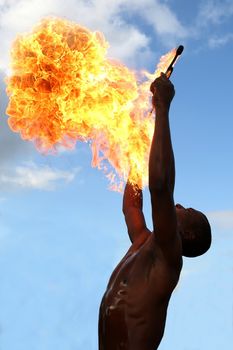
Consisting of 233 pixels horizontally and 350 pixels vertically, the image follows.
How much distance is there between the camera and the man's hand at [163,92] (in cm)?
466

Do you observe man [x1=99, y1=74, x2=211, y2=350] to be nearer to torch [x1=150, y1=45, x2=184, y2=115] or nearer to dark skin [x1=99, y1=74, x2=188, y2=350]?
dark skin [x1=99, y1=74, x2=188, y2=350]

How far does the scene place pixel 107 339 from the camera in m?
4.50

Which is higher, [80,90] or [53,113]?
[80,90]

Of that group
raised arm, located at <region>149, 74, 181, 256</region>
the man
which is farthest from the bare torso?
raised arm, located at <region>149, 74, 181, 256</region>

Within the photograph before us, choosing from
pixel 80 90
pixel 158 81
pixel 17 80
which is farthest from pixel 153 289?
pixel 17 80

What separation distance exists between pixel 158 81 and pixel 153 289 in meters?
1.90

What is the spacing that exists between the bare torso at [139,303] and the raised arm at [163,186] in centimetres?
21

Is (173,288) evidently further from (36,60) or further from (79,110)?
(36,60)

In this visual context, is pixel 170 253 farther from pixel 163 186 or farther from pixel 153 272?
pixel 163 186

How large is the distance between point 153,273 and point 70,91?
2762 millimetres

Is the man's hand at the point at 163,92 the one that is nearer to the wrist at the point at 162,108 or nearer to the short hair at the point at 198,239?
the wrist at the point at 162,108

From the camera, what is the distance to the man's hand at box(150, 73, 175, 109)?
15.3 feet

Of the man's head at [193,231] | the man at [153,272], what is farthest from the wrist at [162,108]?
the man's head at [193,231]

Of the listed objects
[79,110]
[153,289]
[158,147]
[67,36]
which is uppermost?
[67,36]
